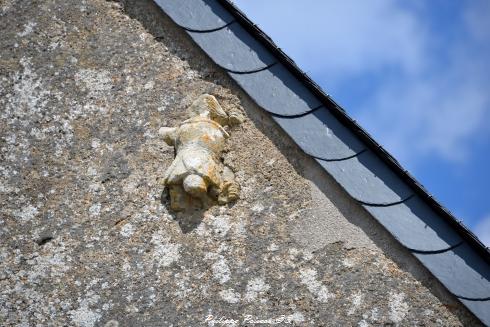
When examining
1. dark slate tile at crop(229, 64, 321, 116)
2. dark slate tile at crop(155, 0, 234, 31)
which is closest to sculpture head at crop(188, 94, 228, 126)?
dark slate tile at crop(229, 64, 321, 116)

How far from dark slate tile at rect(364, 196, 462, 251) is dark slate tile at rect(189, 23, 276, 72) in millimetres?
751

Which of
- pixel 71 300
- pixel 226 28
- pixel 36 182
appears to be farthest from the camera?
pixel 226 28

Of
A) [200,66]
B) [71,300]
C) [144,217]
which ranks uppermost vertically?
[200,66]

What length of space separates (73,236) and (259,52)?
3.33ft

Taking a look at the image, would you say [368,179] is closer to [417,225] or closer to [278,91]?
[417,225]

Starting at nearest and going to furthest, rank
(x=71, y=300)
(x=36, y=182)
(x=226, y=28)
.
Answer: (x=71, y=300) → (x=36, y=182) → (x=226, y=28)

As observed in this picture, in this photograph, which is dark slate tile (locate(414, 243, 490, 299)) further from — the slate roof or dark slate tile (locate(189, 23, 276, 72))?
dark slate tile (locate(189, 23, 276, 72))

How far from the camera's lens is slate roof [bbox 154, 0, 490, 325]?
3.86m

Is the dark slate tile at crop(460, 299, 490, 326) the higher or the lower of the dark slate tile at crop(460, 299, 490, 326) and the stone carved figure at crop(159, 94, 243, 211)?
the higher

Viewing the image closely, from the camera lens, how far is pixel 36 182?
13.6ft

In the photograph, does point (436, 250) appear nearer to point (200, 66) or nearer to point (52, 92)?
point (200, 66)

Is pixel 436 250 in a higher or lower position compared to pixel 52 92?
higher

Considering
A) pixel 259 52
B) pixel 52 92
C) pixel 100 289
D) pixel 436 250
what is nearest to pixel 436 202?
pixel 436 250

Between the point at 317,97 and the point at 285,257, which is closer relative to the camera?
the point at 285,257
